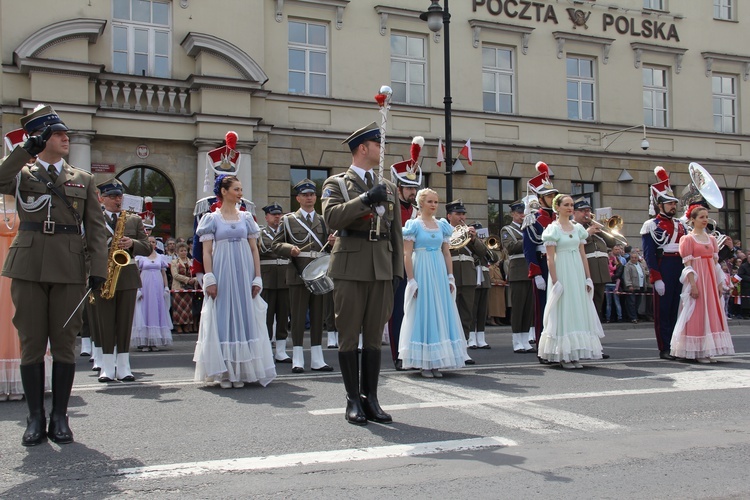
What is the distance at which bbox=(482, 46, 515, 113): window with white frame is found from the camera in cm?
2514

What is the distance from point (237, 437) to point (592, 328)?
5336 millimetres

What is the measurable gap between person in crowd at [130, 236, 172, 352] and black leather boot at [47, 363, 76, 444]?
23.6 feet

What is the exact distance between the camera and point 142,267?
13.6m

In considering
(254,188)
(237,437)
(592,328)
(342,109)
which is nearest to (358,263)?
(237,437)

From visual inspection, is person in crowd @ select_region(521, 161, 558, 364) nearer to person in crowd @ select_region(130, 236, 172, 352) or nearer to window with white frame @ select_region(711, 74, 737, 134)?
person in crowd @ select_region(130, 236, 172, 352)

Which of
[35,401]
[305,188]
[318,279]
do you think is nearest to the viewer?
[35,401]

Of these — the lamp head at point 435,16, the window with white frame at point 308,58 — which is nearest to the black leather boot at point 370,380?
the lamp head at point 435,16

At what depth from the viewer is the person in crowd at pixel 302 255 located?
9.65 metres

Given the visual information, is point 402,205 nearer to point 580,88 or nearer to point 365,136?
point 365,136

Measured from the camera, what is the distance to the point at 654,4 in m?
27.9

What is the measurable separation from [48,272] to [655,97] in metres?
26.0

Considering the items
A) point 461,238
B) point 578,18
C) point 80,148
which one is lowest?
point 461,238

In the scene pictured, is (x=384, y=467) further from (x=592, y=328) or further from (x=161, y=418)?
(x=592, y=328)

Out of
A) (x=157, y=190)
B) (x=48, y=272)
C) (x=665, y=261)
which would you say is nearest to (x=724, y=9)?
(x=157, y=190)
